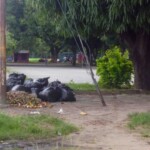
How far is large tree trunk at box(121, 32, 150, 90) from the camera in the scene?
19875 mm

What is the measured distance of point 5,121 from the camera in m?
10.2

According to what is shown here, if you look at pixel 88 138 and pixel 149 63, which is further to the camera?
pixel 149 63

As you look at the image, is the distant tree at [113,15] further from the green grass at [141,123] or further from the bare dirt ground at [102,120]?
the green grass at [141,123]

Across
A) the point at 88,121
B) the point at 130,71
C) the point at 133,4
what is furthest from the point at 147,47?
the point at 88,121

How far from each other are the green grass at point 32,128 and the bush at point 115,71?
1060 centimetres

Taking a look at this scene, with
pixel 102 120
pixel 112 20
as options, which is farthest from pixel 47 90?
pixel 102 120

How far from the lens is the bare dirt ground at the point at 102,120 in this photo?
9.06 m

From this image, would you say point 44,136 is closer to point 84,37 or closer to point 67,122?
point 67,122

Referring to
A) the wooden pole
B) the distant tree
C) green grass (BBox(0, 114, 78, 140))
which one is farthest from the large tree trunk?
green grass (BBox(0, 114, 78, 140))

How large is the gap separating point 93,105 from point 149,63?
6110 mm

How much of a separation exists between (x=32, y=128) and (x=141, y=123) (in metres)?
2.59

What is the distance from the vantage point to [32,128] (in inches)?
389

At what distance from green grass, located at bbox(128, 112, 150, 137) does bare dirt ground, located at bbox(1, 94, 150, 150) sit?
152 millimetres

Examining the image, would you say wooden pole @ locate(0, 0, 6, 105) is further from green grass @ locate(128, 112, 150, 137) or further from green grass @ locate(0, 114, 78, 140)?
green grass @ locate(128, 112, 150, 137)
